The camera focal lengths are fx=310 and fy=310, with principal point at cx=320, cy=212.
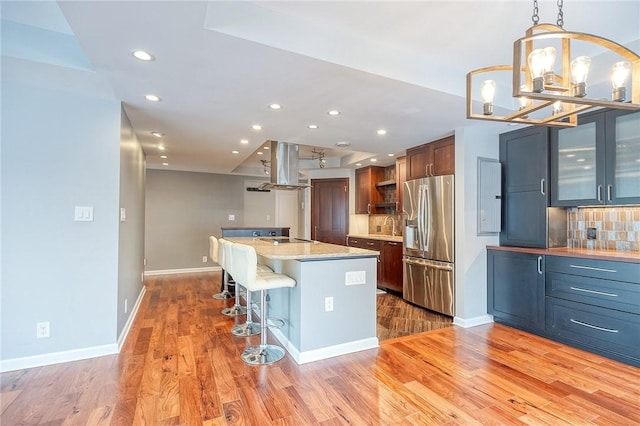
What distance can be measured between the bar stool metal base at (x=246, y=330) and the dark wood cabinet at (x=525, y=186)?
310cm

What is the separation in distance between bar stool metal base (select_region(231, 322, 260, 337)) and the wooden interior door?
3456 mm

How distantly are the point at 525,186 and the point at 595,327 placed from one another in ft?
5.09

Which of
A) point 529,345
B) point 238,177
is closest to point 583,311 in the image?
point 529,345

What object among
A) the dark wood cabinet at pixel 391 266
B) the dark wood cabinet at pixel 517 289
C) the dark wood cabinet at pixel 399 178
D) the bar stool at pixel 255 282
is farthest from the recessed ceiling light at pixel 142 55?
the dark wood cabinet at pixel 399 178

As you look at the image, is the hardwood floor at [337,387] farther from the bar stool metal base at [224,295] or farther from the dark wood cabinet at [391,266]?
the dark wood cabinet at [391,266]

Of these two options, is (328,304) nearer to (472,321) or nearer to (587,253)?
(472,321)

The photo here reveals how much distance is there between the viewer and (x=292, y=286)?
2707 mm

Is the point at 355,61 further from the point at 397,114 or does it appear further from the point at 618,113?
the point at 618,113

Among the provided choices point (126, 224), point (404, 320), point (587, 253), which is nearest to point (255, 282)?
point (126, 224)

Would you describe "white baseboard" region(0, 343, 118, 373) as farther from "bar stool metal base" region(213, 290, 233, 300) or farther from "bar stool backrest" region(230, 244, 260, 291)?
"bar stool metal base" region(213, 290, 233, 300)

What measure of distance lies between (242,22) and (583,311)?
3.72 meters

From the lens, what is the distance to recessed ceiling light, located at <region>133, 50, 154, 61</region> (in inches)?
79.4

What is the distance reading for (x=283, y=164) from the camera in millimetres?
4613

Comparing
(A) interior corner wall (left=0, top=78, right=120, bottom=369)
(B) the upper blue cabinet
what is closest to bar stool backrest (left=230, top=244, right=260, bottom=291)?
(A) interior corner wall (left=0, top=78, right=120, bottom=369)
